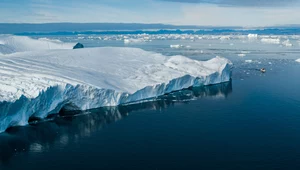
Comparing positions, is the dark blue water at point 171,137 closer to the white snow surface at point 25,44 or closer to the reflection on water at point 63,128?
the reflection on water at point 63,128

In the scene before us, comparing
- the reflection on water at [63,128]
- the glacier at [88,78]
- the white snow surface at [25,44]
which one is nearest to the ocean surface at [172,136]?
the reflection on water at [63,128]

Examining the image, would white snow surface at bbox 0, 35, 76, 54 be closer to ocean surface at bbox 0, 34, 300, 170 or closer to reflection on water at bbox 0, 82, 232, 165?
reflection on water at bbox 0, 82, 232, 165

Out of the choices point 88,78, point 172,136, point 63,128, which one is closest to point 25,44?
point 88,78

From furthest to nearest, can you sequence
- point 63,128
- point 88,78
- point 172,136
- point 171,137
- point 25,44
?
point 25,44
point 88,78
point 63,128
point 172,136
point 171,137

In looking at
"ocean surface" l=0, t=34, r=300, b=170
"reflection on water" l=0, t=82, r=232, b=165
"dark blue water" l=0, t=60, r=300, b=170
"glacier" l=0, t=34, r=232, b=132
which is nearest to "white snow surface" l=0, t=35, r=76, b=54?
"glacier" l=0, t=34, r=232, b=132

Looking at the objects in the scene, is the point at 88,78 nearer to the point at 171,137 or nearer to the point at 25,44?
the point at 171,137

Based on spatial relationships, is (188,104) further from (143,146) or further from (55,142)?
(55,142)

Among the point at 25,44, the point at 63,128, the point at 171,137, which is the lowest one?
the point at 171,137
